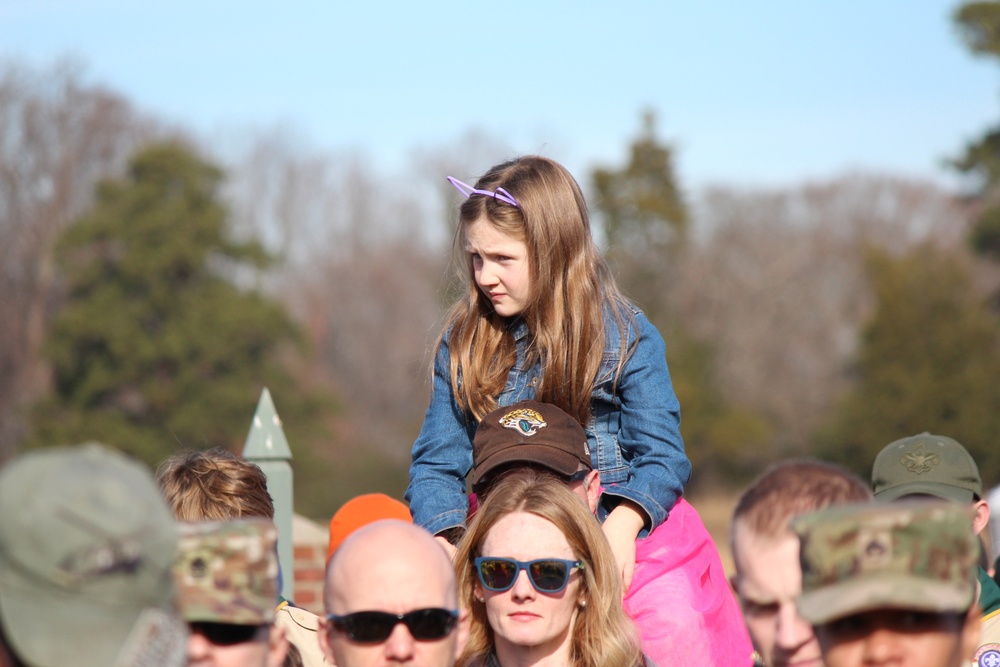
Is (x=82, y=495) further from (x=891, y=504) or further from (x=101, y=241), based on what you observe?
(x=101, y=241)

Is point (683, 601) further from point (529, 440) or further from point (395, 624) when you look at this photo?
point (395, 624)

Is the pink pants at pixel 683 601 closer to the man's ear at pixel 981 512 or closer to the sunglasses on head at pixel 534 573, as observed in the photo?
the sunglasses on head at pixel 534 573

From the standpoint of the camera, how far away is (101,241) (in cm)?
2358

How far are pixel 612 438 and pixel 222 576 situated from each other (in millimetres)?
1952

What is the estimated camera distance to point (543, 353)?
384cm

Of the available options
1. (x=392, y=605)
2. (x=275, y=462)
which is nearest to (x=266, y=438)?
(x=275, y=462)

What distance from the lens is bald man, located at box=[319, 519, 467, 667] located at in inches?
94.3

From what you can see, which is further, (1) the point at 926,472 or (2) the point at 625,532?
(1) the point at 926,472

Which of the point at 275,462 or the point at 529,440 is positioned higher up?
the point at 529,440

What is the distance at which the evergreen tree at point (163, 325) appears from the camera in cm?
2241

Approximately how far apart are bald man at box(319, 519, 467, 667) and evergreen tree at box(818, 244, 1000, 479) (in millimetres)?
21487

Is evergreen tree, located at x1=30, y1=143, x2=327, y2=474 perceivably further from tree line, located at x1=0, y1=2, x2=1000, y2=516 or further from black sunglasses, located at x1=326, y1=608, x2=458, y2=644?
black sunglasses, located at x1=326, y1=608, x2=458, y2=644

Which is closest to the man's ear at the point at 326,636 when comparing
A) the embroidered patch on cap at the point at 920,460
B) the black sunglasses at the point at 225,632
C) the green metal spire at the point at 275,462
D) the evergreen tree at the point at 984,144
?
the black sunglasses at the point at 225,632

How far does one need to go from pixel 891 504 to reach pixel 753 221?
1445 inches
